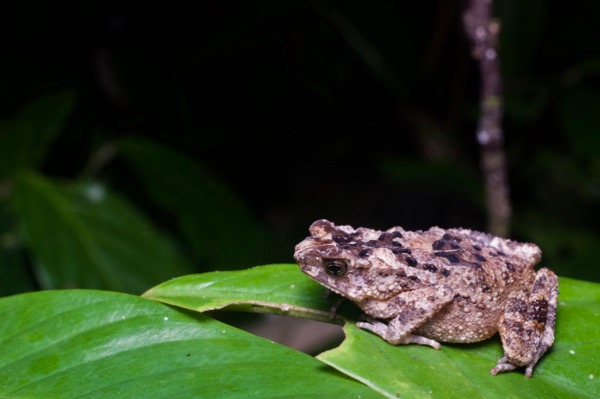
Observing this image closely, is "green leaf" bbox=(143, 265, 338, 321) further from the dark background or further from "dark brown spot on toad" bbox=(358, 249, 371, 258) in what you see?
the dark background

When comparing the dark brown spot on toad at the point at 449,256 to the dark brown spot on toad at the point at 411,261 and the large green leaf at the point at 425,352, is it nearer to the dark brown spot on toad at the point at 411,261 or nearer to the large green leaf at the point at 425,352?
the dark brown spot on toad at the point at 411,261

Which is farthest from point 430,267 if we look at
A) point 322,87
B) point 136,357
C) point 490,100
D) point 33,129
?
point 33,129

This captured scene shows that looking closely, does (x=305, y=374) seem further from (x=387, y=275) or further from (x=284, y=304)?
(x=387, y=275)

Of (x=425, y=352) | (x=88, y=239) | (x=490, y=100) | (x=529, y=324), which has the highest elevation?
(x=490, y=100)

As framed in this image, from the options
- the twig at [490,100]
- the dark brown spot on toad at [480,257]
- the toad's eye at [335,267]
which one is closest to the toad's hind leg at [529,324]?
the dark brown spot on toad at [480,257]

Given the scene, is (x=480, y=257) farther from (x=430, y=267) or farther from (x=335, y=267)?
(x=335, y=267)

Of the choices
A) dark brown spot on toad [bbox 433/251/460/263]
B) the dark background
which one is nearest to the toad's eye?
dark brown spot on toad [bbox 433/251/460/263]

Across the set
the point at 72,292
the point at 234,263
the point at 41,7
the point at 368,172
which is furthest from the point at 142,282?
the point at 368,172
